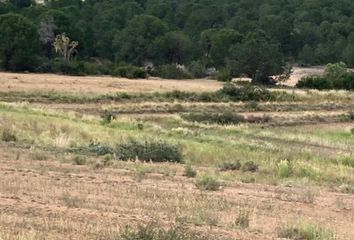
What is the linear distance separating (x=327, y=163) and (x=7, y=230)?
19.2 meters

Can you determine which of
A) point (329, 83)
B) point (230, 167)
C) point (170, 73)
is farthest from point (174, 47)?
point (230, 167)

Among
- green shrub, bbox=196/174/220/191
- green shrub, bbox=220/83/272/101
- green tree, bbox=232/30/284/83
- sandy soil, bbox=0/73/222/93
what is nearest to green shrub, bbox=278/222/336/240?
green shrub, bbox=196/174/220/191

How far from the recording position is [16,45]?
77188 mm

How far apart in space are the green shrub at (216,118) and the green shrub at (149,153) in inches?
973

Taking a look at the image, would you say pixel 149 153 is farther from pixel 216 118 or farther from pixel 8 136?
pixel 216 118

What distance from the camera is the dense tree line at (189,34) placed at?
275 ft

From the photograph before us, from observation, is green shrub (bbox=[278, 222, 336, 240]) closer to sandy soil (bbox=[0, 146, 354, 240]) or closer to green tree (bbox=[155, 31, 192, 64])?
sandy soil (bbox=[0, 146, 354, 240])

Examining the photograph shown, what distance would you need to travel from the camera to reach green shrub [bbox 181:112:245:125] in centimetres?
4922

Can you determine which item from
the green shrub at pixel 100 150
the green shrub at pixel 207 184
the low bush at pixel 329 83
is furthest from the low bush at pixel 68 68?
the green shrub at pixel 207 184

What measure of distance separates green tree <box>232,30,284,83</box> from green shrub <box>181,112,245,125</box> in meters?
33.5

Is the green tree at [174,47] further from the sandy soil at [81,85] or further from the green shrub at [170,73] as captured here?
the sandy soil at [81,85]

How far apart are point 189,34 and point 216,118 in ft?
230

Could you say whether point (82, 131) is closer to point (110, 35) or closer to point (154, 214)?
point (154, 214)

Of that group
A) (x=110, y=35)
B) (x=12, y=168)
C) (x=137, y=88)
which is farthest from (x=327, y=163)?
(x=110, y=35)
